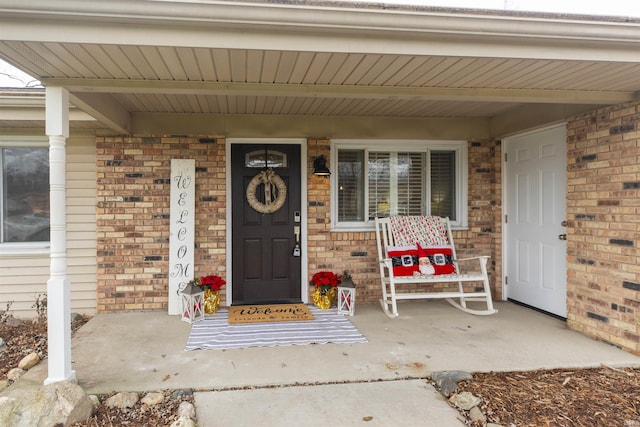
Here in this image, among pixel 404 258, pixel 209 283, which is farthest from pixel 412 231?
pixel 209 283

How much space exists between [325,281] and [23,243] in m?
3.35

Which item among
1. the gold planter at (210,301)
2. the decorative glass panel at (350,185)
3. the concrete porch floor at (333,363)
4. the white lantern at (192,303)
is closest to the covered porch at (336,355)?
the concrete porch floor at (333,363)

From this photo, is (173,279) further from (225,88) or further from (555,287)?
(555,287)

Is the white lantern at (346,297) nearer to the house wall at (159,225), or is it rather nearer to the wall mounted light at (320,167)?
the house wall at (159,225)

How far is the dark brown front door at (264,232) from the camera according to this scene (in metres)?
4.77

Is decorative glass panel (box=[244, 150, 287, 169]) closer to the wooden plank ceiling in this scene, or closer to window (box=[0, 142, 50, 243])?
the wooden plank ceiling

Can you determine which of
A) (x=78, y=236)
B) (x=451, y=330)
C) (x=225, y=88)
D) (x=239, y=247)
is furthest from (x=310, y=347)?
(x=78, y=236)

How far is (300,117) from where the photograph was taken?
477cm

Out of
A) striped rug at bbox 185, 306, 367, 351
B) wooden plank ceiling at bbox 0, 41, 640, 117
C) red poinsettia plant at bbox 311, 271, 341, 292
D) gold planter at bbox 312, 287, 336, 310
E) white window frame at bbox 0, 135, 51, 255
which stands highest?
wooden plank ceiling at bbox 0, 41, 640, 117

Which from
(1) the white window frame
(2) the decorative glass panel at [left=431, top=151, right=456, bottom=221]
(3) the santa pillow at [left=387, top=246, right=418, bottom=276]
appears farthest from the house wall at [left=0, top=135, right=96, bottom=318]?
(2) the decorative glass panel at [left=431, top=151, right=456, bottom=221]

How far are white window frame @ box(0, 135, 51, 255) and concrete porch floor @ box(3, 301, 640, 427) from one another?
113cm

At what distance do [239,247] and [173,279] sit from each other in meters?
0.78

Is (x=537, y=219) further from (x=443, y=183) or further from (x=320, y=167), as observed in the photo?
(x=320, y=167)

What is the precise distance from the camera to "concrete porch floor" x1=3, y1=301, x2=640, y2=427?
8.00 ft
